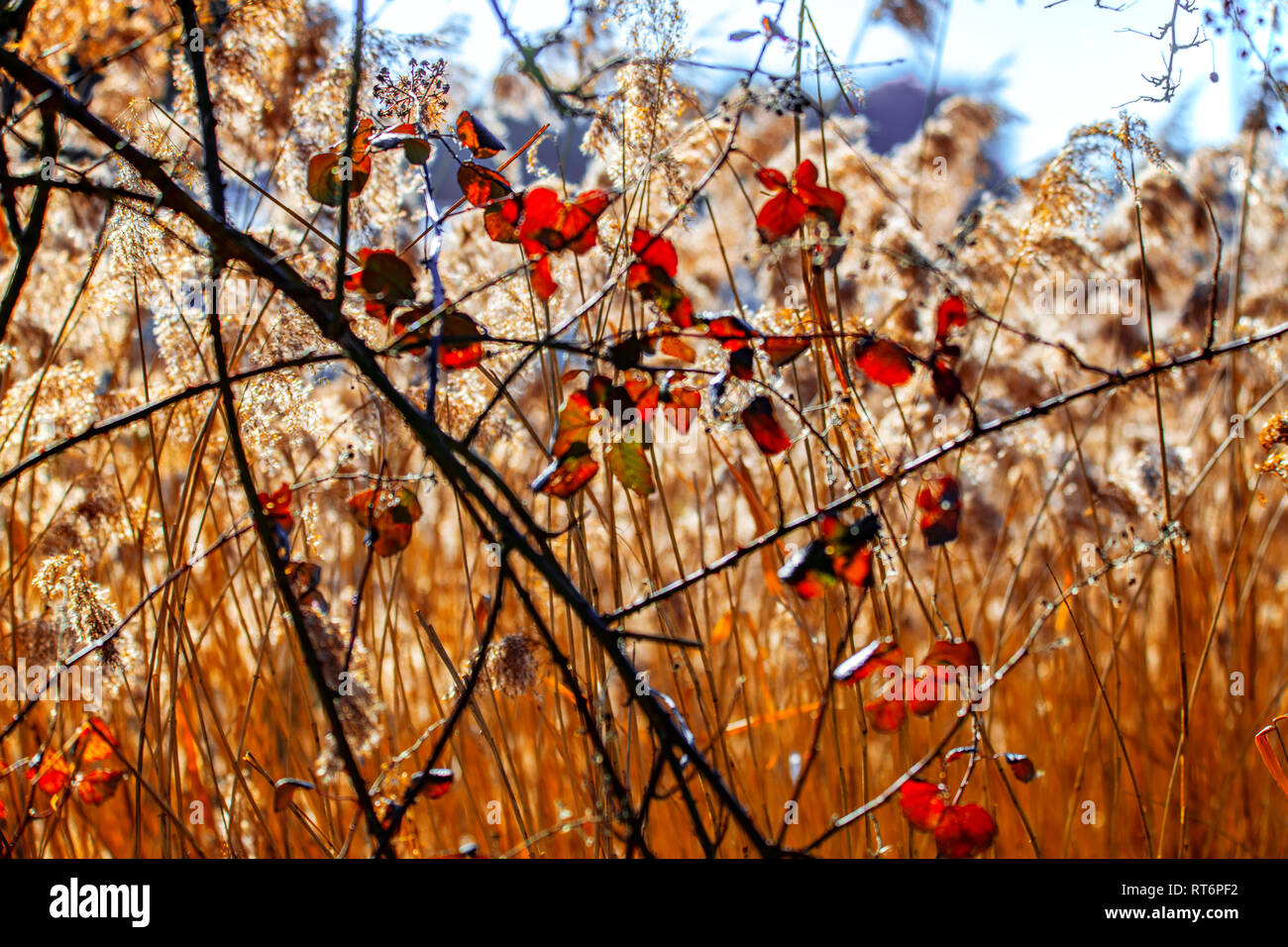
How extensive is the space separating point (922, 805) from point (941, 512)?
19 cm

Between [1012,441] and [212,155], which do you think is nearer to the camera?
[212,155]

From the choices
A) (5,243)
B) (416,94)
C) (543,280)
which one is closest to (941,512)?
(543,280)

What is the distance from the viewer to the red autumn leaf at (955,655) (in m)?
0.59

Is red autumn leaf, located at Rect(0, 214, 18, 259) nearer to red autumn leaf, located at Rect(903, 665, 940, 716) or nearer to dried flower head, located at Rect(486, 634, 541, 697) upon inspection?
dried flower head, located at Rect(486, 634, 541, 697)

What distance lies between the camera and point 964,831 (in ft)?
1.96

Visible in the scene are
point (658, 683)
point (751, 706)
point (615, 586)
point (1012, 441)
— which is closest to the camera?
point (615, 586)

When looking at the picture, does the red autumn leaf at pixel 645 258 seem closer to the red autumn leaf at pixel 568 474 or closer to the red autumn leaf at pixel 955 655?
the red autumn leaf at pixel 568 474

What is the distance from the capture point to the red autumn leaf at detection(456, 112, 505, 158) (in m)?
0.57

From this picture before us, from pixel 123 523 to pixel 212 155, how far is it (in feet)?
1.79

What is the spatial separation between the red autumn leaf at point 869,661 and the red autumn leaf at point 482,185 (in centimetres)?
36

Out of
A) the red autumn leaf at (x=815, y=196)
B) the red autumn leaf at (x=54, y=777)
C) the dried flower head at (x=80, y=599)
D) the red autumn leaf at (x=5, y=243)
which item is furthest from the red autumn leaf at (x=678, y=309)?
the red autumn leaf at (x=5, y=243)
